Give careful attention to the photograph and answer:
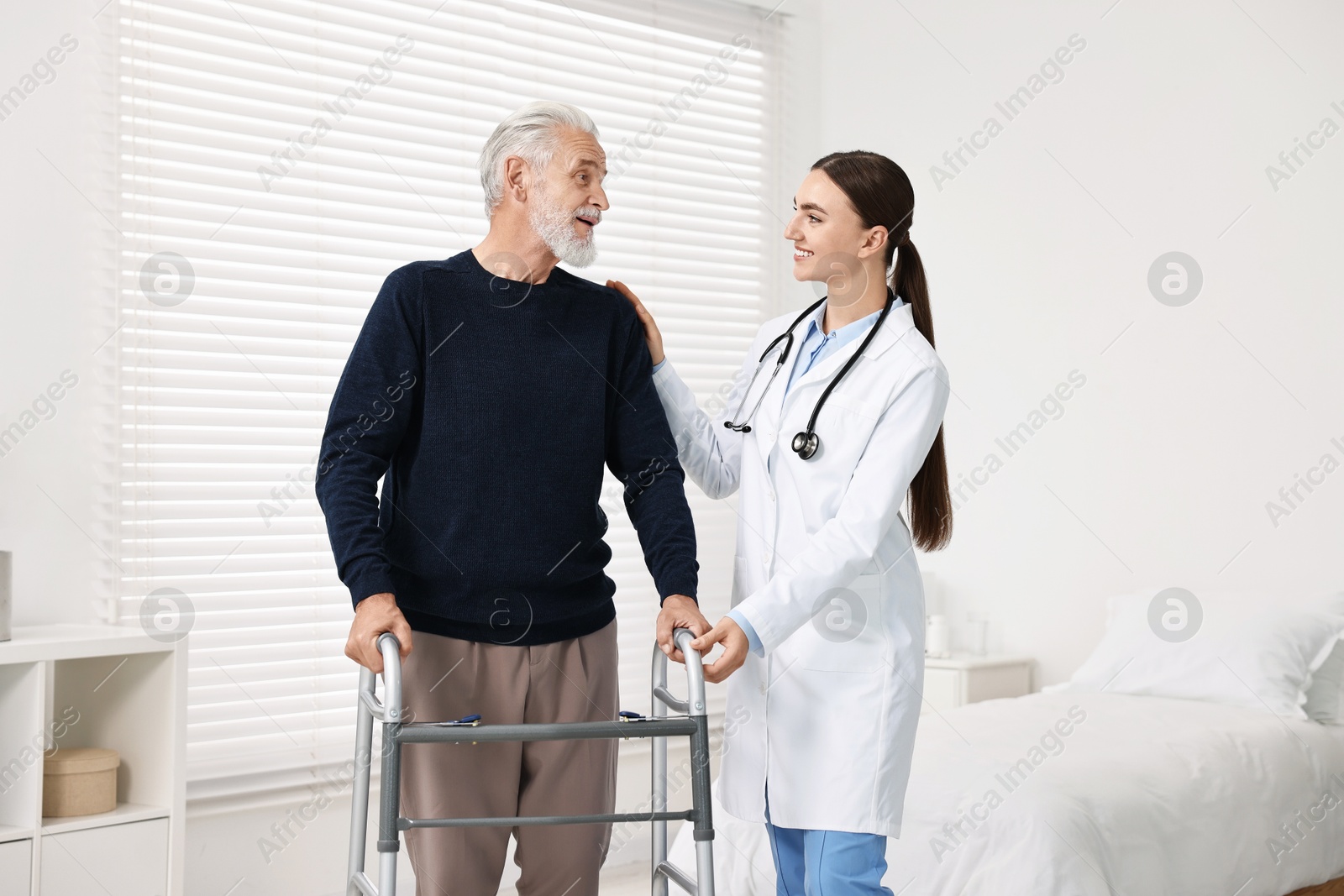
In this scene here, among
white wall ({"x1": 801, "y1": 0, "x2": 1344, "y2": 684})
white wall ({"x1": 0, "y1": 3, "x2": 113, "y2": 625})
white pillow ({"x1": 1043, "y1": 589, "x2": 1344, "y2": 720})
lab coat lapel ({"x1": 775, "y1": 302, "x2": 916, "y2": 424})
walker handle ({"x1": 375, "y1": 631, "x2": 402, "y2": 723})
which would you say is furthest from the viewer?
white wall ({"x1": 801, "y1": 0, "x2": 1344, "y2": 684})

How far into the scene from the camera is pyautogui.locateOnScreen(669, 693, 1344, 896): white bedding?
2459 millimetres

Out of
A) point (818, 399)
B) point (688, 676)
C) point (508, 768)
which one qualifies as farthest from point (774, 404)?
point (508, 768)

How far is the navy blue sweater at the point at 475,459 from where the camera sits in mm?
1805

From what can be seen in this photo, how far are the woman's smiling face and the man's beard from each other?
367mm

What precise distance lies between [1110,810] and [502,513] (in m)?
1.56

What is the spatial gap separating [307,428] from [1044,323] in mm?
2542

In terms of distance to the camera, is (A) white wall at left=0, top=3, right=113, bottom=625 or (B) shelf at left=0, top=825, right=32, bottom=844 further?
(A) white wall at left=0, top=3, right=113, bottom=625

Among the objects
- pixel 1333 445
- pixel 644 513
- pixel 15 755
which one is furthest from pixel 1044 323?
pixel 15 755

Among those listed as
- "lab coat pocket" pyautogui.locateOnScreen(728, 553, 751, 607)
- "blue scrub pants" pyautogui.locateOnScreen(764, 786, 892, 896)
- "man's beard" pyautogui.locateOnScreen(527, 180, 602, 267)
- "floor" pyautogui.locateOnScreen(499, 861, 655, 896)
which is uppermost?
"man's beard" pyautogui.locateOnScreen(527, 180, 602, 267)

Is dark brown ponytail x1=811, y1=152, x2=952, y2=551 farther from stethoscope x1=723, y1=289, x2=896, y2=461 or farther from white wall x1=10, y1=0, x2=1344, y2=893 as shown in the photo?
white wall x1=10, y1=0, x2=1344, y2=893

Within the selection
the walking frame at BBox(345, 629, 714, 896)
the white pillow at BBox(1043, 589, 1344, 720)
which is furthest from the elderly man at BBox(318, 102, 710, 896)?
the white pillow at BBox(1043, 589, 1344, 720)

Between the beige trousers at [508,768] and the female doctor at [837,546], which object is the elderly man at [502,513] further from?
the female doctor at [837,546]

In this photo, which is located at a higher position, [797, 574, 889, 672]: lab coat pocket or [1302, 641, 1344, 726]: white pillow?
[797, 574, 889, 672]: lab coat pocket

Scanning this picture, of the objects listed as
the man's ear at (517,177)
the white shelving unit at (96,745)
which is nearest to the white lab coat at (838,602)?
the man's ear at (517,177)
